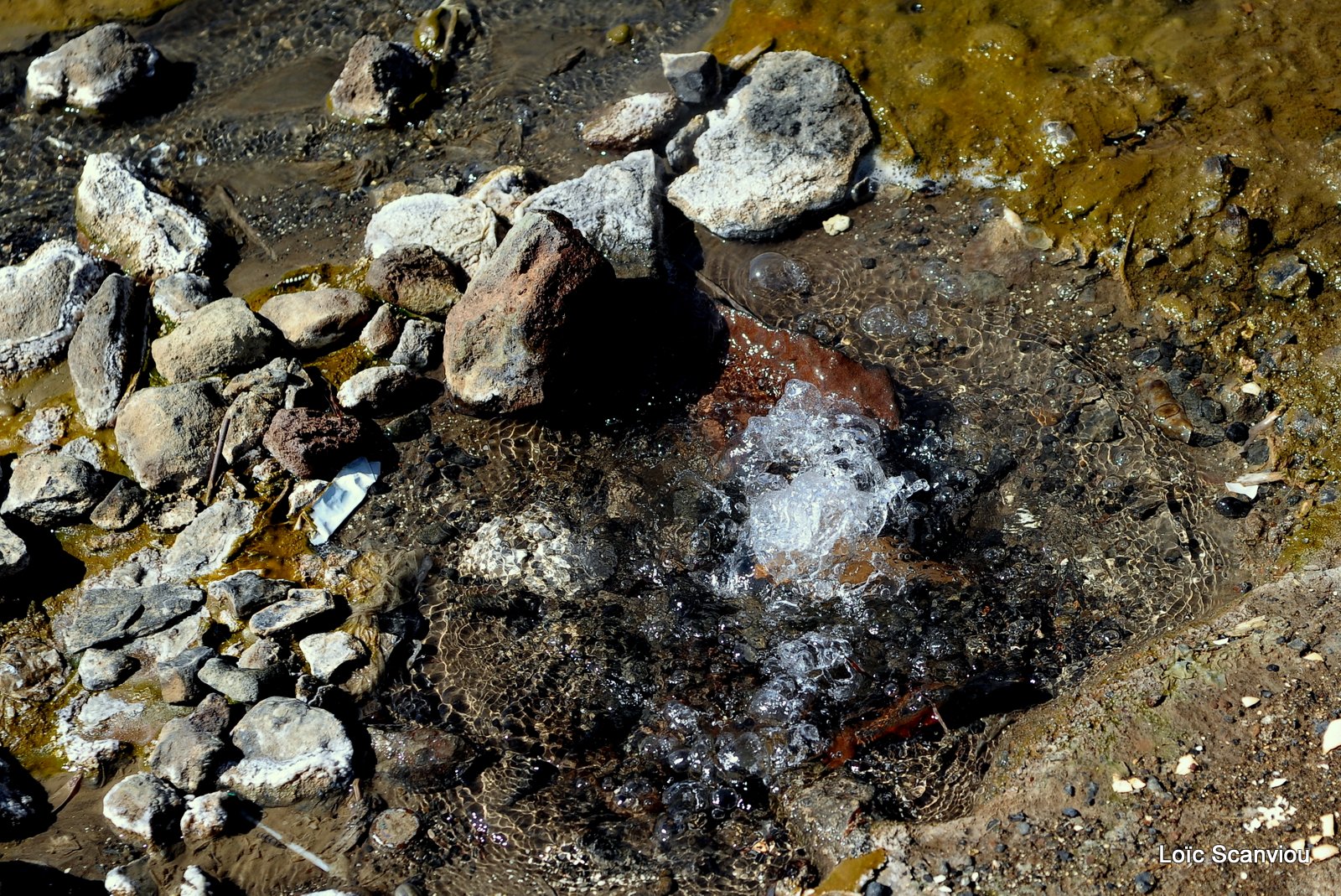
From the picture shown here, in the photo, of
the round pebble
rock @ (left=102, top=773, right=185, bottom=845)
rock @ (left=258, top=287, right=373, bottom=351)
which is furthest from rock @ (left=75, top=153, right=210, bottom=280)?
the round pebble

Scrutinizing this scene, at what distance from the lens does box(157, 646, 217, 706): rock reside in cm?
374

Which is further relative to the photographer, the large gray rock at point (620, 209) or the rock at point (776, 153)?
the rock at point (776, 153)

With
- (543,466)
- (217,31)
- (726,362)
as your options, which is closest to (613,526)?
(543,466)

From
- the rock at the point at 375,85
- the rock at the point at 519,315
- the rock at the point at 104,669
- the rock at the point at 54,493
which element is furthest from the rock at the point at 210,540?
the rock at the point at 375,85

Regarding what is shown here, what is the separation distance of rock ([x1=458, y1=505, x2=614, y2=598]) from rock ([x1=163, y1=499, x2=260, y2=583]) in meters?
0.98

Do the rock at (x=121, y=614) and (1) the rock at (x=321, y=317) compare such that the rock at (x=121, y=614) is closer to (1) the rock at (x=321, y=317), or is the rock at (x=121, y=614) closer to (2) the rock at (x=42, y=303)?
(1) the rock at (x=321, y=317)

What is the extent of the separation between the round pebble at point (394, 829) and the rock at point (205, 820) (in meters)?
0.51

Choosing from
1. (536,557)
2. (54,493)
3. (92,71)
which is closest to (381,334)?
(536,557)

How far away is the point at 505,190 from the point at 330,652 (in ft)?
8.58

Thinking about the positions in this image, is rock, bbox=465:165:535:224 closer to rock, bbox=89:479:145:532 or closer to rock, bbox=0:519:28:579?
rock, bbox=89:479:145:532

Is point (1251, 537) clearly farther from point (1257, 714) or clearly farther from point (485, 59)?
point (485, 59)

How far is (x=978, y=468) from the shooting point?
14.0ft

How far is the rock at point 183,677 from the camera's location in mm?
3742

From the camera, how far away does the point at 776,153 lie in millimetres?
5059
